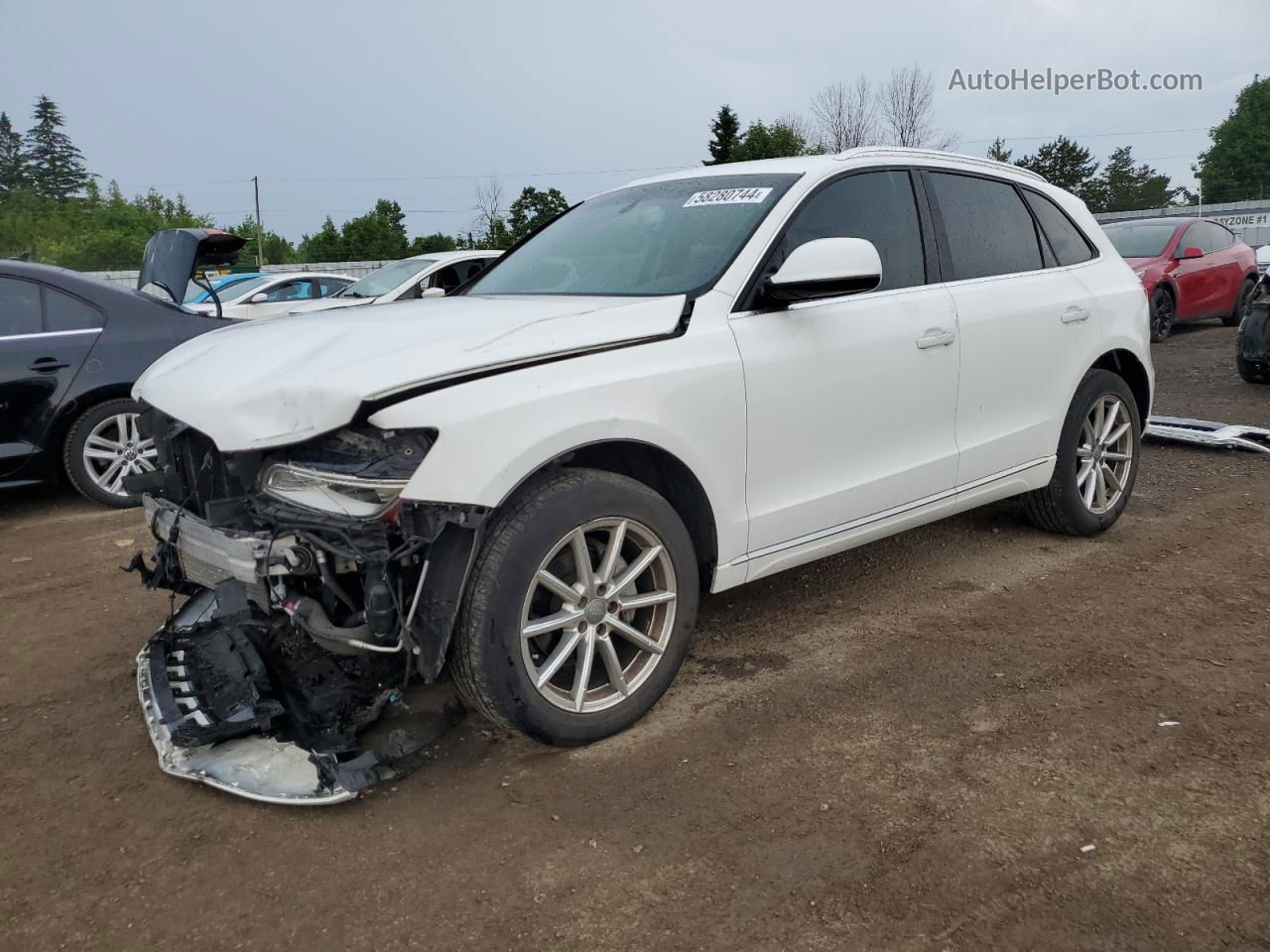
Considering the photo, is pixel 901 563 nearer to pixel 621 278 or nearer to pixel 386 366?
pixel 621 278

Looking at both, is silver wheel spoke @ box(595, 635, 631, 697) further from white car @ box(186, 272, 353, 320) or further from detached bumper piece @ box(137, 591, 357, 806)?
white car @ box(186, 272, 353, 320)

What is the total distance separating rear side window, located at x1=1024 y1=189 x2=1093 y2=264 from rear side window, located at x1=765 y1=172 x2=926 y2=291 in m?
1.01

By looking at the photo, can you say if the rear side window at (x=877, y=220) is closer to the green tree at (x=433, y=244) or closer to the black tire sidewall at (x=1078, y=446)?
the black tire sidewall at (x=1078, y=446)

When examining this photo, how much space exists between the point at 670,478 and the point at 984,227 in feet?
6.89

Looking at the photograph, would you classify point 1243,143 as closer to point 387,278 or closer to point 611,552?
point 387,278

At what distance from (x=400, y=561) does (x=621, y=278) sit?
4.90 feet

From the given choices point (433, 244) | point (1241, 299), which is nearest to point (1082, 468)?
point (1241, 299)

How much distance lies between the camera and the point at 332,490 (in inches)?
104

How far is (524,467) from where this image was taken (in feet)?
8.84

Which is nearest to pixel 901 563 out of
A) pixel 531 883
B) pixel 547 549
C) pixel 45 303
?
pixel 547 549

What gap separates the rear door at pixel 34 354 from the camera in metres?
5.66

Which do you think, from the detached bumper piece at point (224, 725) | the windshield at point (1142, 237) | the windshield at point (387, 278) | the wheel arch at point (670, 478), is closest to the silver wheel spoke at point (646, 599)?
the wheel arch at point (670, 478)

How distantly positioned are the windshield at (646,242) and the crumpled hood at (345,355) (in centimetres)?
23

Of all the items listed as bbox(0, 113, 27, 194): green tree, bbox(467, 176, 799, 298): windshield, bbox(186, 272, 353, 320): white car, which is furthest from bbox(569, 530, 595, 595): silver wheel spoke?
bbox(0, 113, 27, 194): green tree
